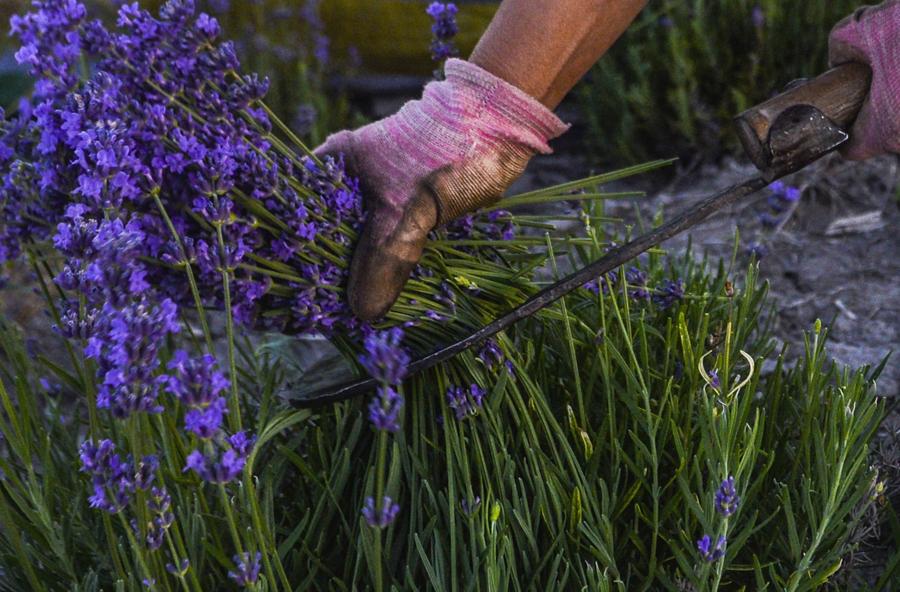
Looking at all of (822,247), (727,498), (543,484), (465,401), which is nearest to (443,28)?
(465,401)

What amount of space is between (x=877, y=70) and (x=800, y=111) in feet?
0.44

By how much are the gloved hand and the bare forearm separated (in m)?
0.04

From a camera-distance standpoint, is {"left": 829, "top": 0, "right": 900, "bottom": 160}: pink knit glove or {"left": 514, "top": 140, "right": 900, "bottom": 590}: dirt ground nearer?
{"left": 829, "top": 0, "right": 900, "bottom": 160}: pink knit glove

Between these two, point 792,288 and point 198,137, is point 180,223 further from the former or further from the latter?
point 792,288

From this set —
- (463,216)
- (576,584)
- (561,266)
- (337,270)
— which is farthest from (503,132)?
(561,266)

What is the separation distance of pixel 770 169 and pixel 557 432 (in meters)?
0.51

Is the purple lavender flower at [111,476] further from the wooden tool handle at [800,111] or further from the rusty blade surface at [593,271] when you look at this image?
the wooden tool handle at [800,111]

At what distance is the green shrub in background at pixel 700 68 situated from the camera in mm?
3080

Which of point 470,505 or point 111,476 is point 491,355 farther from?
point 111,476

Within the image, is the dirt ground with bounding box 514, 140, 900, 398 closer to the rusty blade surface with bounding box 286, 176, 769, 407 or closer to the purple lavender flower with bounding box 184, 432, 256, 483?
the rusty blade surface with bounding box 286, 176, 769, 407

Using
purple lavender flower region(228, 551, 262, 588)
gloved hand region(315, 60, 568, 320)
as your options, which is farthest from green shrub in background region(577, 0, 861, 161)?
purple lavender flower region(228, 551, 262, 588)

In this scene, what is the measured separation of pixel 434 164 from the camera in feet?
4.70

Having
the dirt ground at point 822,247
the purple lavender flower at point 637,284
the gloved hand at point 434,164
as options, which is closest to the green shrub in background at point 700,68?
the dirt ground at point 822,247

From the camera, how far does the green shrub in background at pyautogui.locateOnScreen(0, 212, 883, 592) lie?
4.06 ft
